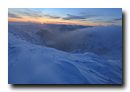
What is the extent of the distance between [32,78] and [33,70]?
27 centimetres

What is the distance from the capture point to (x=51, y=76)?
1977mm

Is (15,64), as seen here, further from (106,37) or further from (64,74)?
(106,37)

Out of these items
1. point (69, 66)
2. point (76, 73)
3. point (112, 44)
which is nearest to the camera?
point (76, 73)

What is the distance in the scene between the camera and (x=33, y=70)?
6.82 ft

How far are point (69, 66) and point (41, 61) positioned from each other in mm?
1044

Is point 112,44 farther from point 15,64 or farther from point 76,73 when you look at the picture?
point 15,64

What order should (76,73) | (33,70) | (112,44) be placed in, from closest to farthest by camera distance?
(33,70)
(76,73)
(112,44)

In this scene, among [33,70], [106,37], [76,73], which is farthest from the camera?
[106,37]
